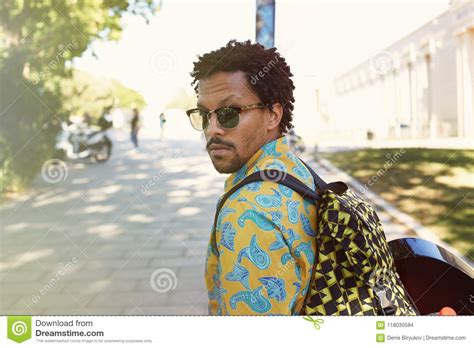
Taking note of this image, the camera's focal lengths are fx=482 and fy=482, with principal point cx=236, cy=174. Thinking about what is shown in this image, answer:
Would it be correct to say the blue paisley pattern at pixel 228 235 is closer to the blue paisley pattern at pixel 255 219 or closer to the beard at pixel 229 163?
the blue paisley pattern at pixel 255 219

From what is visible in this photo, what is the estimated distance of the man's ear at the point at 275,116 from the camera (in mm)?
1333

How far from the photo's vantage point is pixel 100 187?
624 centimetres

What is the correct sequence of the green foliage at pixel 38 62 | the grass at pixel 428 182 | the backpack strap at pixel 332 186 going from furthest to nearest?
the grass at pixel 428 182, the green foliage at pixel 38 62, the backpack strap at pixel 332 186

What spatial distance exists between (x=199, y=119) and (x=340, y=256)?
1.82 feet

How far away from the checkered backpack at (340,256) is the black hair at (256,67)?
27 centimetres

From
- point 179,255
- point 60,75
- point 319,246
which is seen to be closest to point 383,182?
point 179,255

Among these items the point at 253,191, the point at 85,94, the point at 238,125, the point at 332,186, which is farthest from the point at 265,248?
the point at 85,94

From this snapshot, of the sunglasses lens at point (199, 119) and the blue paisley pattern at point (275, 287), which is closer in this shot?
the blue paisley pattern at point (275, 287)

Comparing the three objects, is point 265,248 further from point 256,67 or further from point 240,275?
point 256,67

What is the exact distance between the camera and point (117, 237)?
14.6ft

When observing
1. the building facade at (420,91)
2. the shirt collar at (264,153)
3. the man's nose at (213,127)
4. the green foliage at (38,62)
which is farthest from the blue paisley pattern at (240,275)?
the building facade at (420,91)

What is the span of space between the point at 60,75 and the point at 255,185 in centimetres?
458

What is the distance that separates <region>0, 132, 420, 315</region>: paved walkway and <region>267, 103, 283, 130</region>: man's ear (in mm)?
1221
